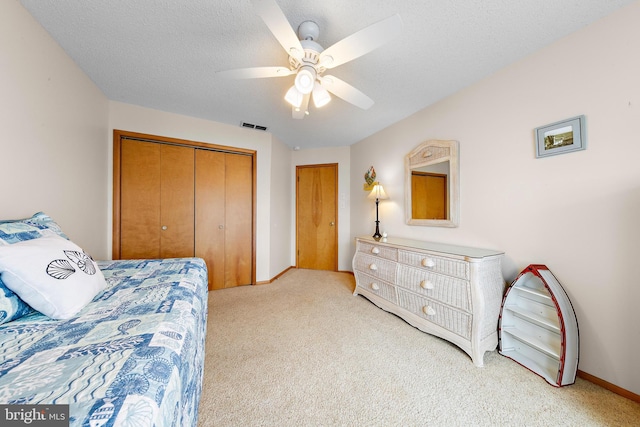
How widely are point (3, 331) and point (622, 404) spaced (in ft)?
9.63

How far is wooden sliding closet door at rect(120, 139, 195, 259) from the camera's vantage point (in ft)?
8.68

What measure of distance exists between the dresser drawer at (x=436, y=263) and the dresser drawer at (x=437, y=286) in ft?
0.13

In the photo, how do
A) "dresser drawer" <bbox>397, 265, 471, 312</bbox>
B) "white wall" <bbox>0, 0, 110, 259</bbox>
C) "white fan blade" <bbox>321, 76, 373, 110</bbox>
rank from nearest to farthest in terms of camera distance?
"white wall" <bbox>0, 0, 110, 259</bbox> → "white fan blade" <bbox>321, 76, 373, 110</bbox> → "dresser drawer" <bbox>397, 265, 471, 312</bbox>

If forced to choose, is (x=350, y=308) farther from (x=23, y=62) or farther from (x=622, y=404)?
(x=23, y=62)

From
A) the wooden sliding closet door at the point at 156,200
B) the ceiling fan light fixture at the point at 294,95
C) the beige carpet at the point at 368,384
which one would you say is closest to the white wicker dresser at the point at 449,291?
the beige carpet at the point at 368,384

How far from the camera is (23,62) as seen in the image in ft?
4.61

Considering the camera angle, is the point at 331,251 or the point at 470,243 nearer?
the point at 470,243

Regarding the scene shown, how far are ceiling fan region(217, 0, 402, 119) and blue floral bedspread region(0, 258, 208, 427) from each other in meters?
1.41

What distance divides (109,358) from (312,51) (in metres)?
1.69

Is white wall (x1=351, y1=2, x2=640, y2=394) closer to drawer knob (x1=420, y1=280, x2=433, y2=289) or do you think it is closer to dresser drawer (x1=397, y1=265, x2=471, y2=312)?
dresser drawer (x1=397, y1=265, x2=471, y2=312)

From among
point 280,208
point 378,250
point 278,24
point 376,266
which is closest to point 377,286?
point 376,266

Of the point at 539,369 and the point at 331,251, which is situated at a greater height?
the point at 331,251

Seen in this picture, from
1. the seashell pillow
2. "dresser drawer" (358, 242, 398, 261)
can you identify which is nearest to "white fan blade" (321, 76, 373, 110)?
"dresser drawer" (358, 242, 398, 261)

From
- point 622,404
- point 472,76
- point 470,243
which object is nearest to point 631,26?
point 472,76
